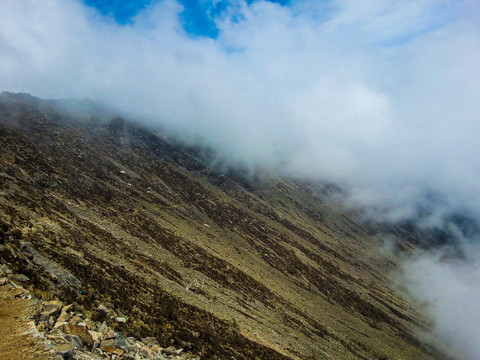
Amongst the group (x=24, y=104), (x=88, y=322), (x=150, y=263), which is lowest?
(x=150, y=263)

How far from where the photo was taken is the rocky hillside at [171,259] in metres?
26.7

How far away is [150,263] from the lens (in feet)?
172

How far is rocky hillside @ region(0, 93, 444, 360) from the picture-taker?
26.7 metres

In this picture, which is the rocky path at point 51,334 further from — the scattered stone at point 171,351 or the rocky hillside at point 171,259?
the rocky hillside at point 171,259

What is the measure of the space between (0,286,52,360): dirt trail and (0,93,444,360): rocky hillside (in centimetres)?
241

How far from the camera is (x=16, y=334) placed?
42.4 feet

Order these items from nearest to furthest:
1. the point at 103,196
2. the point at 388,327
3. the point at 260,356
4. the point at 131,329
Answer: the point at 131,329 → the point at 260,356 → the point at 103,196 → the point at 388,327

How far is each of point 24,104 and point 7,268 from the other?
7985 inches

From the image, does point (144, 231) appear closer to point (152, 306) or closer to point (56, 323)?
point (152, 306)

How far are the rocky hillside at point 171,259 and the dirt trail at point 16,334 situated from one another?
2409 mm

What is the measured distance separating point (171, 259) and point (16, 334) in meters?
53.0

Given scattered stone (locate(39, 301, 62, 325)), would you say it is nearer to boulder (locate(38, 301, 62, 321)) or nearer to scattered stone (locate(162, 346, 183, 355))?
boulder (locate(38, 301, 62, 321))

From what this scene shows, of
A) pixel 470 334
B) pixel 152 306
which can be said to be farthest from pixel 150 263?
pixel 470 334

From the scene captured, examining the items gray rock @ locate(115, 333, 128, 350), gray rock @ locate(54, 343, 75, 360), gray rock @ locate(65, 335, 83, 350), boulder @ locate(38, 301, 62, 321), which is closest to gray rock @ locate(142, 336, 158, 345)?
gray rock @ locate(115, 333, 128, 350)
